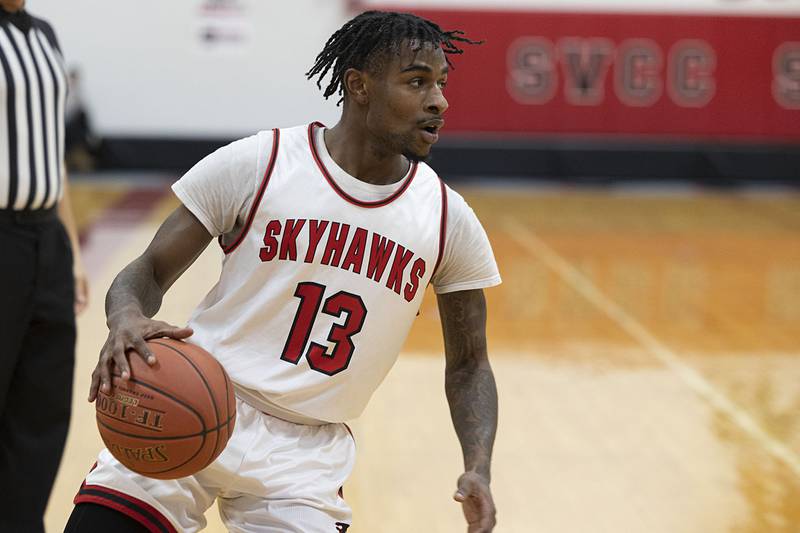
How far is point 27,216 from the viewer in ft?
11.8

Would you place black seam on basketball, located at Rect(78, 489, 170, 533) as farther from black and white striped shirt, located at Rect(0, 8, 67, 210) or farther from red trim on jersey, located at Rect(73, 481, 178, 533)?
black and white striped shirt, located at Rect(0, 8, 67, 210)

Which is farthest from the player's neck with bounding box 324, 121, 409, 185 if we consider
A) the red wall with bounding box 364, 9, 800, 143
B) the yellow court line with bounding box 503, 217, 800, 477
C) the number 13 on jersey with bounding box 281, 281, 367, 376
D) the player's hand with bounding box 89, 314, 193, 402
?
the red wall with bounding box 364, 9, 800, 143

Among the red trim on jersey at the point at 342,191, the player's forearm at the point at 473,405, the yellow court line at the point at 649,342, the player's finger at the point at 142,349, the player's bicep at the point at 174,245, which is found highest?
the red trim on jersey at the point at 342,191

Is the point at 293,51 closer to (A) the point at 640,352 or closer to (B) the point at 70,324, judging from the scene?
(A) the point at 640,352

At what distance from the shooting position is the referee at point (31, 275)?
3535 mm

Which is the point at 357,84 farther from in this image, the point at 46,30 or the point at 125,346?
the point at 46,30

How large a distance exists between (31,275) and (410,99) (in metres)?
1.55

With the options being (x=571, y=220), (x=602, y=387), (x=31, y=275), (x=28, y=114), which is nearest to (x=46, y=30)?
(x=28, y=114)

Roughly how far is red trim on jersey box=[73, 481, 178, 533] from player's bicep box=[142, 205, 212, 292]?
0.45m

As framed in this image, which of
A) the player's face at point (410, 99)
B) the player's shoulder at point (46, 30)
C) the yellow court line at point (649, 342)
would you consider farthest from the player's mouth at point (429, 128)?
the yellow court line at point (649, 342)

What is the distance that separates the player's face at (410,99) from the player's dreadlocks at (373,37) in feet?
0.10

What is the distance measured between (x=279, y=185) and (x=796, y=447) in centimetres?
359

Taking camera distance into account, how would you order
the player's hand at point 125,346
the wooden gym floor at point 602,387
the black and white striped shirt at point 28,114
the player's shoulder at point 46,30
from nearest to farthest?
1. the player's hand at point 125,346
2. the black and white striped shirt at point 28,114
3. the player's shoulder at point 46,30
4. the wooden gym floor at point 602,387

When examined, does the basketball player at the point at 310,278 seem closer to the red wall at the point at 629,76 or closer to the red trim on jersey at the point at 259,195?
the red trim on jersey at the point at 259,195
